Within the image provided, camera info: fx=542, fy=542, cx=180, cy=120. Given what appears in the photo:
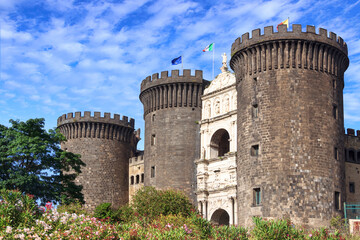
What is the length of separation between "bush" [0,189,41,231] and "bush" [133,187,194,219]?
2054 cm

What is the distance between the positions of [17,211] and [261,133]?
22277 mm

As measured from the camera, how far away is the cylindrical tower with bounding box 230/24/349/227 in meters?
41.0

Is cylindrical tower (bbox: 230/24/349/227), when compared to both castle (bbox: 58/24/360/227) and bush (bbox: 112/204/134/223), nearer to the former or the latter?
castle (bbox: 58/24/360/227)

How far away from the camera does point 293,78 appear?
43312mm

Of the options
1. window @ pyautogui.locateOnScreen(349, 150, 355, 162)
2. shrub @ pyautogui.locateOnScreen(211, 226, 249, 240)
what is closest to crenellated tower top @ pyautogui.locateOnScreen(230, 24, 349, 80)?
window @ pyautogui.locateOnScreen(349, 150, 355, 162)

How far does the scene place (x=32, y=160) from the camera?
45688 mm

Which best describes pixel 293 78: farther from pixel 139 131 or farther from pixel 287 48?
pixel 139 131

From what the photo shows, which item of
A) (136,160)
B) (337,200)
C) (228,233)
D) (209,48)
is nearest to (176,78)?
(209,48)

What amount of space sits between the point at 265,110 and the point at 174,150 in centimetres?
1392

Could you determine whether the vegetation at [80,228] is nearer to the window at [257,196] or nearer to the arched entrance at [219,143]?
the window at [257,196]

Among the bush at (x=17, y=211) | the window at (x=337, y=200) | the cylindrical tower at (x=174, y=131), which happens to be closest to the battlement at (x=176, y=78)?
the cylindrical tower at (x=174, y=131)

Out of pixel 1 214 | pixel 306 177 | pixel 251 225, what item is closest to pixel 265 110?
pixel 306 177

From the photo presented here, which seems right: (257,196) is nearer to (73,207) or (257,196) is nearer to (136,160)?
(73,207)

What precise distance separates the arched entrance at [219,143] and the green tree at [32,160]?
14.0 m
